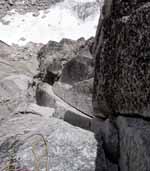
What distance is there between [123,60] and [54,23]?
61.6ft

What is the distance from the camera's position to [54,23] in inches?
839

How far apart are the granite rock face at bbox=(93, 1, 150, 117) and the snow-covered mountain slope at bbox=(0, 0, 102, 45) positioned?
16.5 m

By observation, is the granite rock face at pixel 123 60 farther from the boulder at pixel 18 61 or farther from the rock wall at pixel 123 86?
the boulder at pixel 18 61

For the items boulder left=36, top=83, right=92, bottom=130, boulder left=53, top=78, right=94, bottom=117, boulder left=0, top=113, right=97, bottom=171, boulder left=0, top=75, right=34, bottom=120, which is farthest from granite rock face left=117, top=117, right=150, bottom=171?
boulder left=0, top=75, right=34, bottom=120

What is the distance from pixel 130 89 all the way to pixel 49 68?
662cm

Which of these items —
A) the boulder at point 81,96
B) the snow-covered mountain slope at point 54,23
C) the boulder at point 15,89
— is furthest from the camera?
the snow-covered mountain slope at point 54,23

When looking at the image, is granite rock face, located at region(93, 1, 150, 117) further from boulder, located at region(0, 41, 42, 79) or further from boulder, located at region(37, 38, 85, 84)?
boulder, located at region(0, 41, 42, 79)

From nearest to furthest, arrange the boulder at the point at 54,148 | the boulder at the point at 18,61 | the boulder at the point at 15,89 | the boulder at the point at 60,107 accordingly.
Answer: the boulder at the point at 54,148
the boulder at the point at 60,107
the boulder at the point at 15,89
the boulder at the point at 18,61

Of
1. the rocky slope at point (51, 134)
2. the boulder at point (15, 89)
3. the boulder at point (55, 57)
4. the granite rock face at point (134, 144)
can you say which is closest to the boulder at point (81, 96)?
the rocky slope at point (51, 134)

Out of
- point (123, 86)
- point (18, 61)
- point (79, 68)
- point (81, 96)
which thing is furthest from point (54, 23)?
point (123, 86)

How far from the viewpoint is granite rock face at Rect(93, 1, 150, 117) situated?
2.56 m

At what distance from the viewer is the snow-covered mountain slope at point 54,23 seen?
2008 centimetres

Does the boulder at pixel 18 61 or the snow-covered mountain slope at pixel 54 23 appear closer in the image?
the boulder at pixel 18 61

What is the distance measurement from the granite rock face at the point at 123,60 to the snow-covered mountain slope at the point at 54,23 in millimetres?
16471
